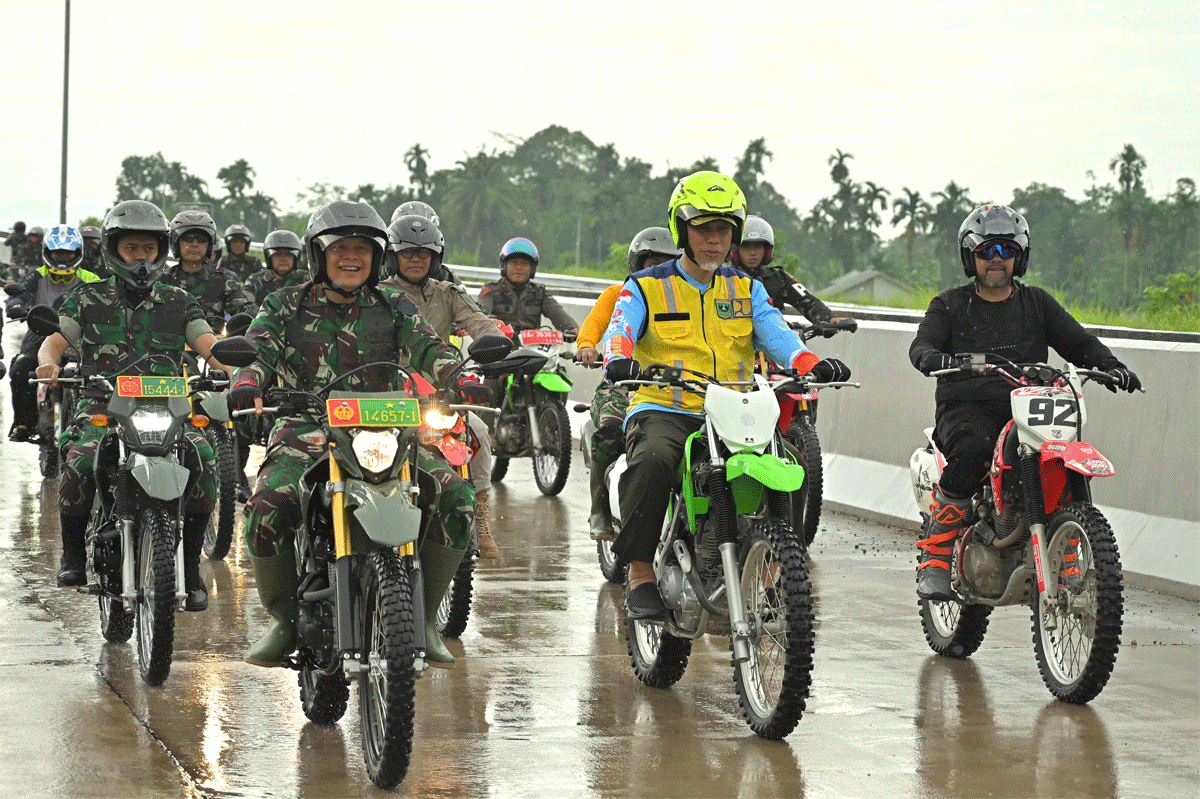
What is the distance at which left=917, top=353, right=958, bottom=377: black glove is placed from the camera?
7.91 m

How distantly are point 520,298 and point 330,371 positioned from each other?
729 cm

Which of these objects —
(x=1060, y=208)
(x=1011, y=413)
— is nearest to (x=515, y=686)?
(x=1011, y=413)

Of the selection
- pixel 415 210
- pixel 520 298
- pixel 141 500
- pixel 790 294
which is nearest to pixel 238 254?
pixel 520 298

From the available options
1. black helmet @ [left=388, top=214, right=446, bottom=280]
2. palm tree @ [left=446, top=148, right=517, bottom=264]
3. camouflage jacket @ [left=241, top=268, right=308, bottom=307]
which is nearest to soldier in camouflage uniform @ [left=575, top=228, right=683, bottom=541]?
black helmet @ [left=388, top=214, right=446, bottom=280]

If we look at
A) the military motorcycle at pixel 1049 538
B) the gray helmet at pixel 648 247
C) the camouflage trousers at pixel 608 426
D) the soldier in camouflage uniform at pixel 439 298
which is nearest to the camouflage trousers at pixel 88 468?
the soldier in camouflage uniform at pixel 439 298

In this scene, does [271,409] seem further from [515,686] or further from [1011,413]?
[1011,413]

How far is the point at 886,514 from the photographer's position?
42.9 feet

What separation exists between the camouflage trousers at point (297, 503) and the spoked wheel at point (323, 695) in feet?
1.85

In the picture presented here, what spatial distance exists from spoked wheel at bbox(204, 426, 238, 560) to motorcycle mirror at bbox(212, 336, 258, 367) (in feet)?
15.6

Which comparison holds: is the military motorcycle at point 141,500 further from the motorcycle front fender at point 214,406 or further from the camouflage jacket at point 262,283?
the camouflage jacket at point 262,283

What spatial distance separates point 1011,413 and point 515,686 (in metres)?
2.56

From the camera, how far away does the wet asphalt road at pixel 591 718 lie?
6.19m

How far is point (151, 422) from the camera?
8008 millimetres

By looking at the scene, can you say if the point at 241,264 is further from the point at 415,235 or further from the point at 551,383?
the point at 415,235
